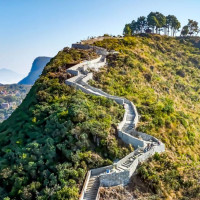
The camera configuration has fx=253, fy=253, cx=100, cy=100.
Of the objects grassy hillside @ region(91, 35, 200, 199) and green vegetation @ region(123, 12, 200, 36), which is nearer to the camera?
grassy hillside @ region(91, 35, 200, 199)

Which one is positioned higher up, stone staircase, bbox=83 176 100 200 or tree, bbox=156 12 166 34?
tree, bbox=156 12 166 34

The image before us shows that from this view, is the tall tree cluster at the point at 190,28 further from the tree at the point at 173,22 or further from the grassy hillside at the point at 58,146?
the grassy hillside at the point at 58,146

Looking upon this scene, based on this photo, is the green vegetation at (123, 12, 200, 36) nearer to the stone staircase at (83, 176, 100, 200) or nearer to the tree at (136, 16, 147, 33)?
the tree at (136, 16, 147, 33)

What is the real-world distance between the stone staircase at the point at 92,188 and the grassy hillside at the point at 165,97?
331 centimetres

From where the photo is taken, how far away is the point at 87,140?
1962 cm

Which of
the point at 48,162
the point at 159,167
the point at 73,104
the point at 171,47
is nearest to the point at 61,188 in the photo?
the point at 48,162

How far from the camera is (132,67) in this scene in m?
40.4

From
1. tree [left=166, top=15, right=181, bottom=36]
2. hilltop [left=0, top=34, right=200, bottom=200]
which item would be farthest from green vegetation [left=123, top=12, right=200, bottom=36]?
hilltop [left=0, top=34, right=200, bottom=200]

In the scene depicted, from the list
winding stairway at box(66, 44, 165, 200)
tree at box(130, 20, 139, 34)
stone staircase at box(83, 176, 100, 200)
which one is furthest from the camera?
tree at box(130, 20, 139, 34)

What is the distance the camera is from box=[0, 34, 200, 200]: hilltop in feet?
55.2

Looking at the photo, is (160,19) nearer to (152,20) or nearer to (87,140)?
(152,20)

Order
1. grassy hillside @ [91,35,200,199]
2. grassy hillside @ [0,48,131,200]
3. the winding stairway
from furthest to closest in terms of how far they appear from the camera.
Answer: grassy hillside @ [91,35,200,199] < the winding stairway < grassy hillside @ [0,48,131,200]

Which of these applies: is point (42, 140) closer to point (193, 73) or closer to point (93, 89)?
point (93, 89)

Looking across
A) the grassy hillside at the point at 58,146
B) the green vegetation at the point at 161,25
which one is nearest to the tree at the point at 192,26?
the green vegetation at the point at 161,25
